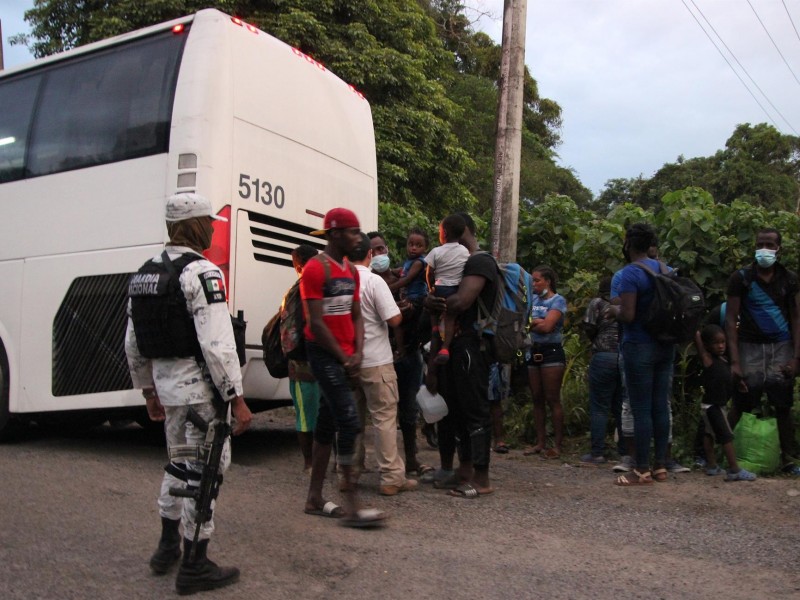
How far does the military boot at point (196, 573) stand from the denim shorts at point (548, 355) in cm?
407

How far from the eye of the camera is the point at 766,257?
19.9 feet

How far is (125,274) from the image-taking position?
6250 mm

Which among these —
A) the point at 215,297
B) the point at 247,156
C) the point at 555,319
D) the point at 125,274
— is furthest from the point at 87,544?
the point at 555,319

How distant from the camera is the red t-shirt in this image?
4.63 meters

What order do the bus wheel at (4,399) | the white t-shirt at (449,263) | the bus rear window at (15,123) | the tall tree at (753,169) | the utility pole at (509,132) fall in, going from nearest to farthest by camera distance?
the white t-shirt at (449,263) → the bus wheel at (4,399) → the bus rear window at (15,123) → the utility pole at (509,132) → the tall tree at (753,169)

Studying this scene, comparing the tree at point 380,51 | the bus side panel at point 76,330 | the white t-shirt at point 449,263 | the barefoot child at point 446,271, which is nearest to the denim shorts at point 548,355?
the barefoot child at point 446,271

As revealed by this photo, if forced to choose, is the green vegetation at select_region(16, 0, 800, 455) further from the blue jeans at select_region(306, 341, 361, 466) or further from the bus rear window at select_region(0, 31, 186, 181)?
the bus rear window at select_region(0, 31, 186, 181)

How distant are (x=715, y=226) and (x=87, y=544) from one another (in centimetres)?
571

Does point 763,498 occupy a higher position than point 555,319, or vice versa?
point 555,319

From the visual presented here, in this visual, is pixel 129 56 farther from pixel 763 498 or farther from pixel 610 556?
pixel 763 498

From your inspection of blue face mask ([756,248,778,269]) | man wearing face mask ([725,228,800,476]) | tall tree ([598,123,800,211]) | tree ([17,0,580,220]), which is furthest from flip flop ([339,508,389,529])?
tall tree ([598,123,800,211])

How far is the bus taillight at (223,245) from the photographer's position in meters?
6.02

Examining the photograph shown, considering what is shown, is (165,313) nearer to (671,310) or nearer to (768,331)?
(671,310)

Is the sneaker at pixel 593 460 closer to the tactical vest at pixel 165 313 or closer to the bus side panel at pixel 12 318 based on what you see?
the tactical vest at pixel 165 313
